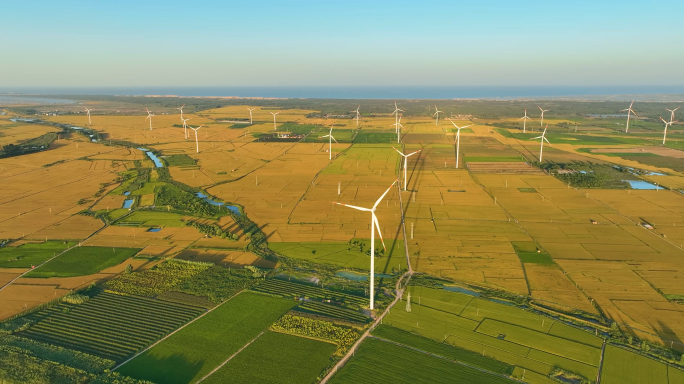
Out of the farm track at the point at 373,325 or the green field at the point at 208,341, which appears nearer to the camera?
the green field at the point at 208,341

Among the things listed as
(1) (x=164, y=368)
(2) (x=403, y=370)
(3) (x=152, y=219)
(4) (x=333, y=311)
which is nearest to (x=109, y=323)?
(1) (x=164, y=368)

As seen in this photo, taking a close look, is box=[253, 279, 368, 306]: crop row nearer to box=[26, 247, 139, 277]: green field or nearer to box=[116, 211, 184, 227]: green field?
box=[26, 247, 139, 277]: green field

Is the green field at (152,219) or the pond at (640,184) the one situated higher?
the pond at (640,184)

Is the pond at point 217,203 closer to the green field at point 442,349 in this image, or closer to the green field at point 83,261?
the green field at point 83,261

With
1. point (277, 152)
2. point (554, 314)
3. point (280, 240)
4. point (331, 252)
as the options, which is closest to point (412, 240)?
point (331, 252)

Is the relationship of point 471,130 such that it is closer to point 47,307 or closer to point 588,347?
point 588,347

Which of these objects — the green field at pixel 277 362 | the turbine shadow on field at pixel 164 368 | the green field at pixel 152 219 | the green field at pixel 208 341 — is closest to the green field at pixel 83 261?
the green field at pixel 152 219

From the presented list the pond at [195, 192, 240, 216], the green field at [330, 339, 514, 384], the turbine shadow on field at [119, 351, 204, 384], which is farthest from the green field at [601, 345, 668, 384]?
the pond at [195, 192, 240, 216]
